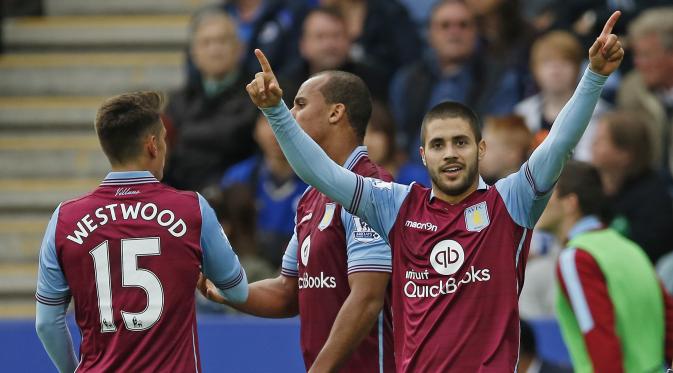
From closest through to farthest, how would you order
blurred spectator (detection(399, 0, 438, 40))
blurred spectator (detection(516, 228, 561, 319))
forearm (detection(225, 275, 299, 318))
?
forearm (detection(225, 275, 299, 318)) < blurred spectator (detection(516, 228, 561, 319)) < blurred spectator (detection(399, 0, 438, 40))

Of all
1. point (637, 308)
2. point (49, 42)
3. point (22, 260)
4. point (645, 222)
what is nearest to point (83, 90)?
point (49, 42)

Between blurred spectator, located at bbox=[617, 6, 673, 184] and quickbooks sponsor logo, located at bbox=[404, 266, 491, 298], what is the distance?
481 centimetres

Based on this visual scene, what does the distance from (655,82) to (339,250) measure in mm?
4886

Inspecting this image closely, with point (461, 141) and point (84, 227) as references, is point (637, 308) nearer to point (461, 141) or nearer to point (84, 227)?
point (461, 141)

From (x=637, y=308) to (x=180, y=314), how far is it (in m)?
2.55

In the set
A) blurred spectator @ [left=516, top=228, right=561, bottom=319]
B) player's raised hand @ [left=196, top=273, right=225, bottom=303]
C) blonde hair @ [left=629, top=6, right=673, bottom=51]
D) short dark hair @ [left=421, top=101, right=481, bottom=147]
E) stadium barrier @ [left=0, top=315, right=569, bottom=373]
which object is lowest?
stadium barrier @ [left=0, top=315, right=569, bottom=373]

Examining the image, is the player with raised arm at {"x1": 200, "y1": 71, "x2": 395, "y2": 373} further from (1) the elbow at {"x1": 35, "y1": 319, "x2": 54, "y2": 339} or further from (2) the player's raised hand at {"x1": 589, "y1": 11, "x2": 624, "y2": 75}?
(2) the player's raised hand at {"x1": 589, "y1": 11, "x2": 624, "y2": 75}

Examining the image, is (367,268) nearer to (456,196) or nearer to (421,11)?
(456,196)

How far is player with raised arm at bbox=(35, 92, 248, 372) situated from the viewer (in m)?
5.64

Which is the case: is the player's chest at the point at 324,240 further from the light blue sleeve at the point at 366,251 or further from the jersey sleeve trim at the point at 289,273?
the jersey sleeve trim at the point at 289,273

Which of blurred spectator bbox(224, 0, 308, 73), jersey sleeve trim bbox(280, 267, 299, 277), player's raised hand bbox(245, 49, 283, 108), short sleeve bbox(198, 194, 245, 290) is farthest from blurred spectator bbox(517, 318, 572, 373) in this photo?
blurred spectator bbox(224, 0, 308, 73)

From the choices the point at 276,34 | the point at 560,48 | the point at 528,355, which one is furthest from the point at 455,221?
the point at 276,34

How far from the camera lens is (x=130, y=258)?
18.6ft

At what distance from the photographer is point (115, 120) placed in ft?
18.9
